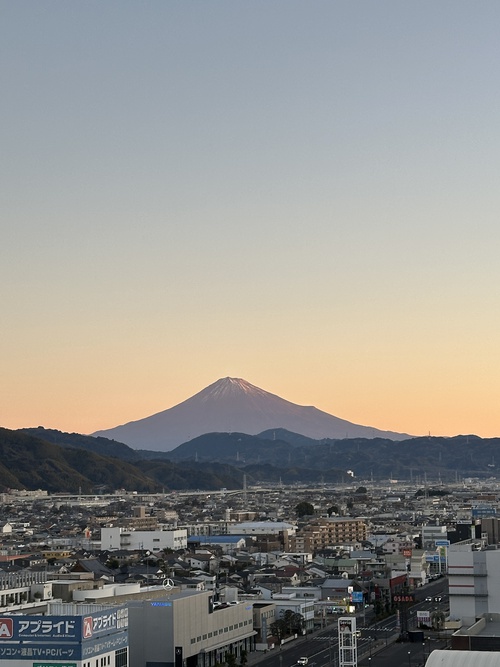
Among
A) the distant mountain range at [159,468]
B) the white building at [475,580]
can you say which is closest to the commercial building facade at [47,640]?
the white building at [475,580]

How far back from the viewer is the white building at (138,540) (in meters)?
53.7

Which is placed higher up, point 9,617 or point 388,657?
point 9,617

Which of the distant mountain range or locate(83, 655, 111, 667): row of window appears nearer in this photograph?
locate(83, 655, 111, 667): row of window

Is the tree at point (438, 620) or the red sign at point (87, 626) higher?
the red sign at point (87, 626)

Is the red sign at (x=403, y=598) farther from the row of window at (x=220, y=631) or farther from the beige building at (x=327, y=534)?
the beige building at (x=327, y=534)

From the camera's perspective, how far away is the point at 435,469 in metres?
182

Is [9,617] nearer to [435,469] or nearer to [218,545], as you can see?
[218,545]

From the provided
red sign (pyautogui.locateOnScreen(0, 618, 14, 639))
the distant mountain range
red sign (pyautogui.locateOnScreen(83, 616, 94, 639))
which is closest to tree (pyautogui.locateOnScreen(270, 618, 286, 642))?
red sign (pyautogui.locateOnScreen(83, 616, 94, 639))

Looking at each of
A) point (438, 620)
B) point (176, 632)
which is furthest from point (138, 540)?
point (176, 632)

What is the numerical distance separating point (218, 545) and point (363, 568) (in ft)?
40.1

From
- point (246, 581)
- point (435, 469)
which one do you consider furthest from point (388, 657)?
point (435, 469)

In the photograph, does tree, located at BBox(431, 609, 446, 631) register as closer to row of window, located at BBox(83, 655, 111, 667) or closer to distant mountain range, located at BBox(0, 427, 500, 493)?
row of window, located at BBox(83, 655, 111, 667)

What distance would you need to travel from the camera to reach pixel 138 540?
54.0 m

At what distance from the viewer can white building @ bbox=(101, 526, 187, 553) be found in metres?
53.7
